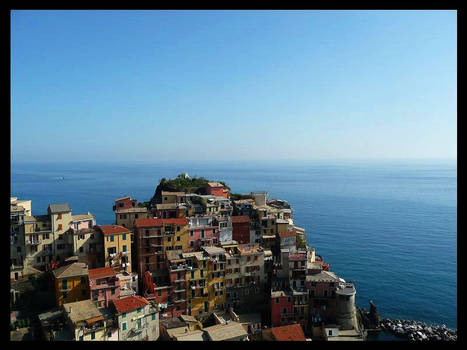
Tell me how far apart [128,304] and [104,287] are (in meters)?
1.94

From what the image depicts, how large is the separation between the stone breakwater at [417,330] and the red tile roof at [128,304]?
658 inches

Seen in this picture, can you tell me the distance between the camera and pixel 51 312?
1889 centimetres

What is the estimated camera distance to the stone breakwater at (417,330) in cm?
2414

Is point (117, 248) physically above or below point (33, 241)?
below

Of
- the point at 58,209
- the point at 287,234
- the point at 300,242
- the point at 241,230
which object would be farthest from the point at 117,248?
the point at 300,242

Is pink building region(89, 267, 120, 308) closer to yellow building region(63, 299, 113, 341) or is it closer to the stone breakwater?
yellow building region(63, 299, 113, 341)

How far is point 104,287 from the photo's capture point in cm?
1995

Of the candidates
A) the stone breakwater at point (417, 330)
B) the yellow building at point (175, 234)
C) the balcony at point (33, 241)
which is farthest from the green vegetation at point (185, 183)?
the stone breakwater at point (417, 330)

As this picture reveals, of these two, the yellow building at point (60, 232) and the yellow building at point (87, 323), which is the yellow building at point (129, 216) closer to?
the yellow building at point (60, 232)

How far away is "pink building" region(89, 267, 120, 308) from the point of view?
64.9 feet

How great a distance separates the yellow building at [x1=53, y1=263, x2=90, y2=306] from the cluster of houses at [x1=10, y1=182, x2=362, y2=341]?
50mm

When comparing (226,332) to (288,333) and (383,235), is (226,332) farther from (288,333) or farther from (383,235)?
(383,235)

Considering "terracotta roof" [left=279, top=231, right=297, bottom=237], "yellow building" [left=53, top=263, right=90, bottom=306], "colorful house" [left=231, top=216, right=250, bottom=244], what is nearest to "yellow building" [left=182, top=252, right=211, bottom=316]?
"colorful house" [left=231, top=216, right=250, bottom=244]
